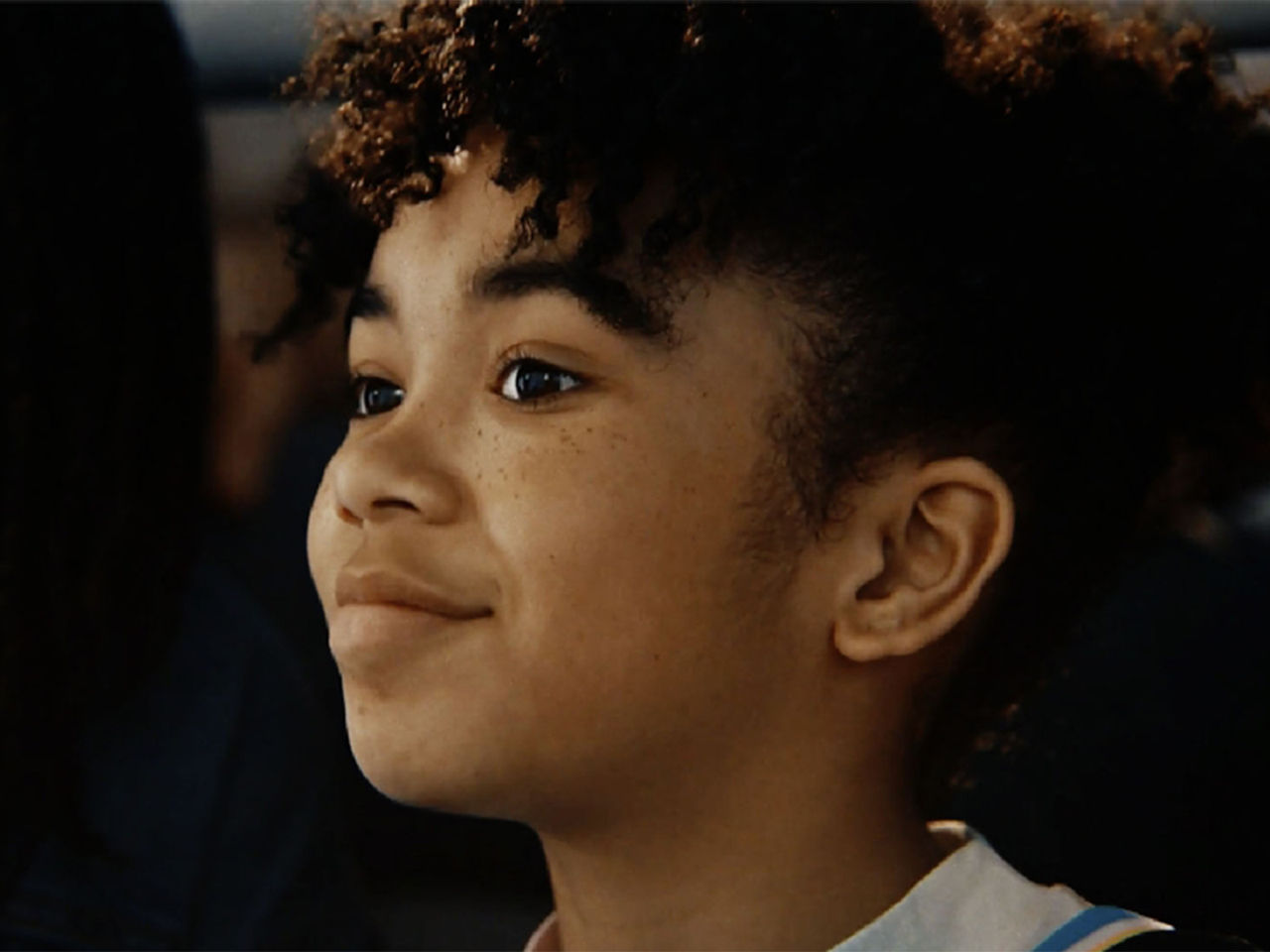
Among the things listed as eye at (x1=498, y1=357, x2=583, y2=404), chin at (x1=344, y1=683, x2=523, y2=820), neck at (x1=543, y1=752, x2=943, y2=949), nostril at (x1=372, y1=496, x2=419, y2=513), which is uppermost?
eye at (x1=498, y1=357, x2=583, y2=404)

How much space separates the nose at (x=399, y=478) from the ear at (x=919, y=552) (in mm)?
220

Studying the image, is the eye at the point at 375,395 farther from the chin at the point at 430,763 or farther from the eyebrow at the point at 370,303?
the chin at the point at 430,763

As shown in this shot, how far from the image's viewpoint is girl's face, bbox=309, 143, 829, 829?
96 centimetres

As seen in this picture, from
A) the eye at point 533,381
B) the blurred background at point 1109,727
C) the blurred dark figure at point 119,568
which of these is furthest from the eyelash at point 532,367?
the blurred dark figure at point 119,568

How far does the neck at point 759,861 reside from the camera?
1.03 metres

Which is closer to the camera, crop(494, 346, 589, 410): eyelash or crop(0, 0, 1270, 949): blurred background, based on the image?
crop(494, 346, 589, 410): eyelash

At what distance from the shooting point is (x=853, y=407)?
1.00m

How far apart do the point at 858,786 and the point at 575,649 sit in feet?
0.65

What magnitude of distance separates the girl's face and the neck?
2 centimetres

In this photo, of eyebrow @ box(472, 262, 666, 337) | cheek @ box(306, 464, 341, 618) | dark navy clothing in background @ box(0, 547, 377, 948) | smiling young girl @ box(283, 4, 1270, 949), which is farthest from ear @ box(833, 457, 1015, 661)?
dark navy clothing in background @ box(0, 547, 377, 948)

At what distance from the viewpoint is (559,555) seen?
0.95 m

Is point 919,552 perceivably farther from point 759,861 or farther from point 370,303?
point 370,303

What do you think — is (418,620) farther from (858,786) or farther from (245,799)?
(245,799)

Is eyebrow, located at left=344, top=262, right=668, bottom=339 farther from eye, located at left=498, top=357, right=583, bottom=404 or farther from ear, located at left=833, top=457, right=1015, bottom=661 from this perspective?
ear, located at left=833, top=457, right=1015, bottom=661
